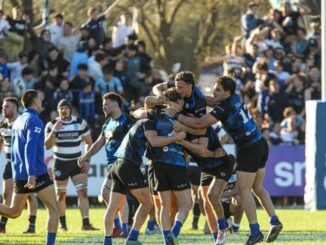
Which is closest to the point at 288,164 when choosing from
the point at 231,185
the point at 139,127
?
the point at 231,185

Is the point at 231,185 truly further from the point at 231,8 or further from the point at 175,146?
the point at 231,8

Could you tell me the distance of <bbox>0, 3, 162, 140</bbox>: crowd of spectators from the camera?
29656 millimetres

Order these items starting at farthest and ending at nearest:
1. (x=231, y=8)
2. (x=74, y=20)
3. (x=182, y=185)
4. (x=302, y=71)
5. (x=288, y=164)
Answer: (x=231, y=8) → (x=74, y=20) → (x=302, y=71) → (x=288, y=164) → (x=182, y=185)

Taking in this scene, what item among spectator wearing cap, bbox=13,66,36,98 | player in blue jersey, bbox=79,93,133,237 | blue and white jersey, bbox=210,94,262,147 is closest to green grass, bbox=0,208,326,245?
player in blue jersey, bbox=79,93,133,237

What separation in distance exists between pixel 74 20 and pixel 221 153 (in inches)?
1017

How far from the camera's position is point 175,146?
16.5 meters

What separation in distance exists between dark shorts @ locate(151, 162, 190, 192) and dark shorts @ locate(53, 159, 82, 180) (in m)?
5.94

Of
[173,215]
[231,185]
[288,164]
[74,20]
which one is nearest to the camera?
[173,215]

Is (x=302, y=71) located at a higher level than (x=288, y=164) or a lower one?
higher

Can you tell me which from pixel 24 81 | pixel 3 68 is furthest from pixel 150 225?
pixel 3 68

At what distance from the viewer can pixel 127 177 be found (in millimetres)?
16641

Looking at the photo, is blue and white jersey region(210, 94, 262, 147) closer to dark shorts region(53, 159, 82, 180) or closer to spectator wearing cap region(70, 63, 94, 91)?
dark shorts region(53, 159, 82, 180)

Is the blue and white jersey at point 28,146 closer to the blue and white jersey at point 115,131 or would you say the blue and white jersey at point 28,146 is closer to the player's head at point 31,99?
the player's head at point 31,99

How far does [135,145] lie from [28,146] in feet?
4.98
